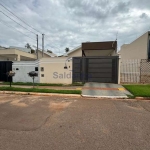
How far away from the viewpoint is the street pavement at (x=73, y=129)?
2697 millimetres

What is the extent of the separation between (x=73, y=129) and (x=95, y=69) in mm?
8337

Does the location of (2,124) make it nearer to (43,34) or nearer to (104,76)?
(104,76)

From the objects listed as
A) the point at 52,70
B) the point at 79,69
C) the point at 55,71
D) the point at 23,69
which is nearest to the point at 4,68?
the point at 23,69

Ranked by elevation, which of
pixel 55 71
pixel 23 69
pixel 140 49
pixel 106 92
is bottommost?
pixel 106 92

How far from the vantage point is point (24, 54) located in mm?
24109

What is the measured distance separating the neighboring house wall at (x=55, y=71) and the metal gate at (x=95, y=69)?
568 millimetres

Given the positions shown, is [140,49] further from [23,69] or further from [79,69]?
[23,69]

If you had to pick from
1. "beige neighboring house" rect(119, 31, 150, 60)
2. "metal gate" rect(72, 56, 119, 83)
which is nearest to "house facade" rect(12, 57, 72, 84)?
"metal gate" rect(72, 56, 119, 83)

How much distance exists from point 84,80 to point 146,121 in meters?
7.58

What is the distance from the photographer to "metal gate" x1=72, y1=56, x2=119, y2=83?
437 inches

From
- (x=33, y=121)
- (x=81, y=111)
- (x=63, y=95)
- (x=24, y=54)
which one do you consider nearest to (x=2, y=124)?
(x=33, y=121)

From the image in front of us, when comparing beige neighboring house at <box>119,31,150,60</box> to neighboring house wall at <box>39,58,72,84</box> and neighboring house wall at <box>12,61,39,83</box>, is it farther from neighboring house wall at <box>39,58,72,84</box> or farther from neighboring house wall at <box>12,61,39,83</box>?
neighboring house wall at <box>12,61,39,83</box>

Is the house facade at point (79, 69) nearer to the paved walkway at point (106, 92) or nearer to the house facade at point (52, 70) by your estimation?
the house facade at point (52, 70)

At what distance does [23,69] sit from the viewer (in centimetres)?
1231
